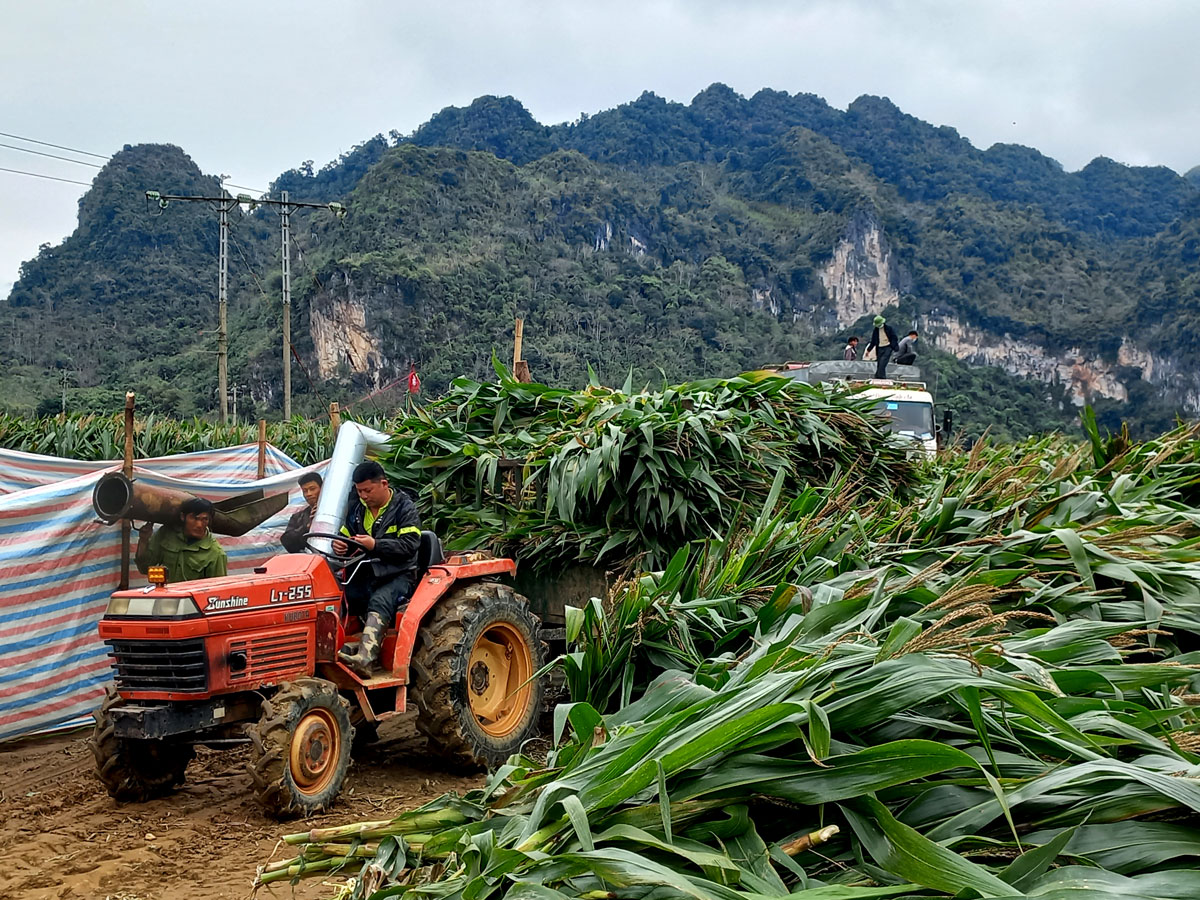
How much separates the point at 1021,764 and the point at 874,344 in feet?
38.9

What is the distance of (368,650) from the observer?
4.98 meters

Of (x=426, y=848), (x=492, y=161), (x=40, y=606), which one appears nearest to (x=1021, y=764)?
(x=426, y=848)

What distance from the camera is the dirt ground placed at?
12.4 ft

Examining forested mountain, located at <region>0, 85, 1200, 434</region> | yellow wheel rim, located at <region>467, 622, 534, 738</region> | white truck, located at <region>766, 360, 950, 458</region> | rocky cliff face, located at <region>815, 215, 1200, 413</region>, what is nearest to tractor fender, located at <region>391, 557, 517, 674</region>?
yellow wheel rim, located at <region>467, 622, 534, 738</region>

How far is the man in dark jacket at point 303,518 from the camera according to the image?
7043 millimetres

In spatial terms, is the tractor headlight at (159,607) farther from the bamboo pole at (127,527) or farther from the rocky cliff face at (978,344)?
the rocky cliff face at (978,344)

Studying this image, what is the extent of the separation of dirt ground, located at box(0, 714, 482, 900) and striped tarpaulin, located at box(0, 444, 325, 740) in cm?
35

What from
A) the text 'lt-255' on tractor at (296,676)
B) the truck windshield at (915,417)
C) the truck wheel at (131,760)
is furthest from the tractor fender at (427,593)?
the truck windshield at (915,417)

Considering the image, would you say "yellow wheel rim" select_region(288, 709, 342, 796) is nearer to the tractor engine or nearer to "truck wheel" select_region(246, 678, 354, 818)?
"truck wheel" select_region(246, 678, 354, 818)

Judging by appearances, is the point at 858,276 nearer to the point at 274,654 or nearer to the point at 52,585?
the point at 52,585

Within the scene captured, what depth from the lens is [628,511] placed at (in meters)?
5.71

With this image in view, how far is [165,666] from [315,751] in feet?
2.59

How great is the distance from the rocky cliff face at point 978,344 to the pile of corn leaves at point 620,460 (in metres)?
56.7

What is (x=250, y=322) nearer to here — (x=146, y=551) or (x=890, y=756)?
(x=146, y=551)
